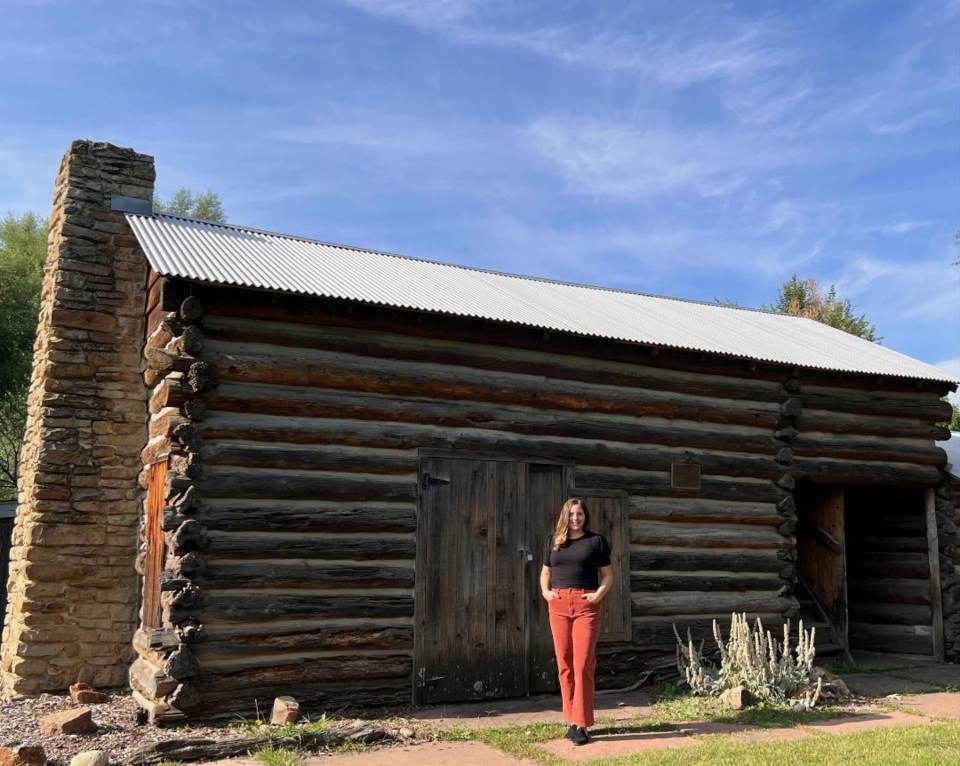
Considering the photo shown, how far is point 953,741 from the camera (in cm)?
713

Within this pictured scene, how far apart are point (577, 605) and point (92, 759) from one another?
12.1 ft

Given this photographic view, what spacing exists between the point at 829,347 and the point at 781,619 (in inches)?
177

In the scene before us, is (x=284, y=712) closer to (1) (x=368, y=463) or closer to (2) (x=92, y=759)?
(2) (x=92, y=759)

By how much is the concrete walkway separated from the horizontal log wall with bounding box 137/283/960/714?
0.80 m

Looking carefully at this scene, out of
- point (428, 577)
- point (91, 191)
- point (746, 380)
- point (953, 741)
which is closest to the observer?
point (953, 741)

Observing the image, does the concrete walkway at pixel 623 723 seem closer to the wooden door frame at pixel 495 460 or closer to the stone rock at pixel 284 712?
the wooden door frame at pixel 495 460

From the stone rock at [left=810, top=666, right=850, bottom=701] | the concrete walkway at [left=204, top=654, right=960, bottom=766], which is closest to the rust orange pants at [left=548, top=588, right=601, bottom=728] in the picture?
the concrete walkway at [left=204, top=654, right=960, bottom=766]

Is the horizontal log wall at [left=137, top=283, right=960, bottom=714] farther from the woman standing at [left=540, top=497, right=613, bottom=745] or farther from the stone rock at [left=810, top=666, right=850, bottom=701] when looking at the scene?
the woman standing at [left=540, top=497, right=613, bottom=745]

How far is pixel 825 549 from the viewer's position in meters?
12.6

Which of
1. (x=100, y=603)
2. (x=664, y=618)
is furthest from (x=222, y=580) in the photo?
(x=664, y=618)

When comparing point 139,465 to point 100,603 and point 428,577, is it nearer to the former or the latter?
point 100,603

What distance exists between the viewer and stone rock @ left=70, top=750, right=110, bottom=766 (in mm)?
6027

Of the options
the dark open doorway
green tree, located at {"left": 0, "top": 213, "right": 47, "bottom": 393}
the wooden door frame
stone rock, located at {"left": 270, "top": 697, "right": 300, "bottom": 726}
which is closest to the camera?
stone rock, located at {"left": 270, "top": 697, "right": 300, "bottom": 726}

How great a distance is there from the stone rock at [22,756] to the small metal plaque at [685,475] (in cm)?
685
